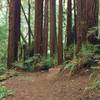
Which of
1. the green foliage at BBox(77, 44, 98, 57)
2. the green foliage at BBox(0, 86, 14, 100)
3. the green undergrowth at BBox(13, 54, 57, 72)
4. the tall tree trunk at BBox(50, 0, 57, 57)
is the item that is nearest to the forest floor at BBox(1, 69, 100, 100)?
the green foliage at BBox(0, 86, 14, 100)

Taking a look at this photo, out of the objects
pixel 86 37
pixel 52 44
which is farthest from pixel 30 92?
pixel 52 44

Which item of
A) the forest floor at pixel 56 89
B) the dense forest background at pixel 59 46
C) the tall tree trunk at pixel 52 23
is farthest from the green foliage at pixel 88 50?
the tall tree trunk at pixel 52 23

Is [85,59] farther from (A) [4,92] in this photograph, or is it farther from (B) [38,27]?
(B) [38,27]

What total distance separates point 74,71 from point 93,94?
2.86 m

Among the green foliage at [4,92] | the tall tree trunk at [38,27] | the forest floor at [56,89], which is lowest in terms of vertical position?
the green foliage at [4,92]

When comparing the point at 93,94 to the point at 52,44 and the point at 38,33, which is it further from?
the point at 52,44

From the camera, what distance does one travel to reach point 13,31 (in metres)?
15.7

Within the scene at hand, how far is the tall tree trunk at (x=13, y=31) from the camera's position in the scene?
15.6 meters

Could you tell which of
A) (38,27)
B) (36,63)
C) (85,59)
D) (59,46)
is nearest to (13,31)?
(38,27)

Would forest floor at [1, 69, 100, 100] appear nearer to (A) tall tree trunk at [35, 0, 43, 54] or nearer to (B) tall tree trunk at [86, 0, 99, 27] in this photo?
(B) tall tree trunk at [86, 0, 99, 27]

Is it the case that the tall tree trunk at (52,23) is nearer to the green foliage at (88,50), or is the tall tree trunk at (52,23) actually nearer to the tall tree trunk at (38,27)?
the tall tree trunk at (38,27)

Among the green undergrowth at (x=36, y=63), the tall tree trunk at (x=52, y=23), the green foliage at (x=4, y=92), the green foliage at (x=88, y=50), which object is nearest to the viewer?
the green foliage at (x=4, y=92)

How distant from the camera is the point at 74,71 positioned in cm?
974

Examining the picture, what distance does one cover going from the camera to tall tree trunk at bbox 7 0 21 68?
15.6 m
